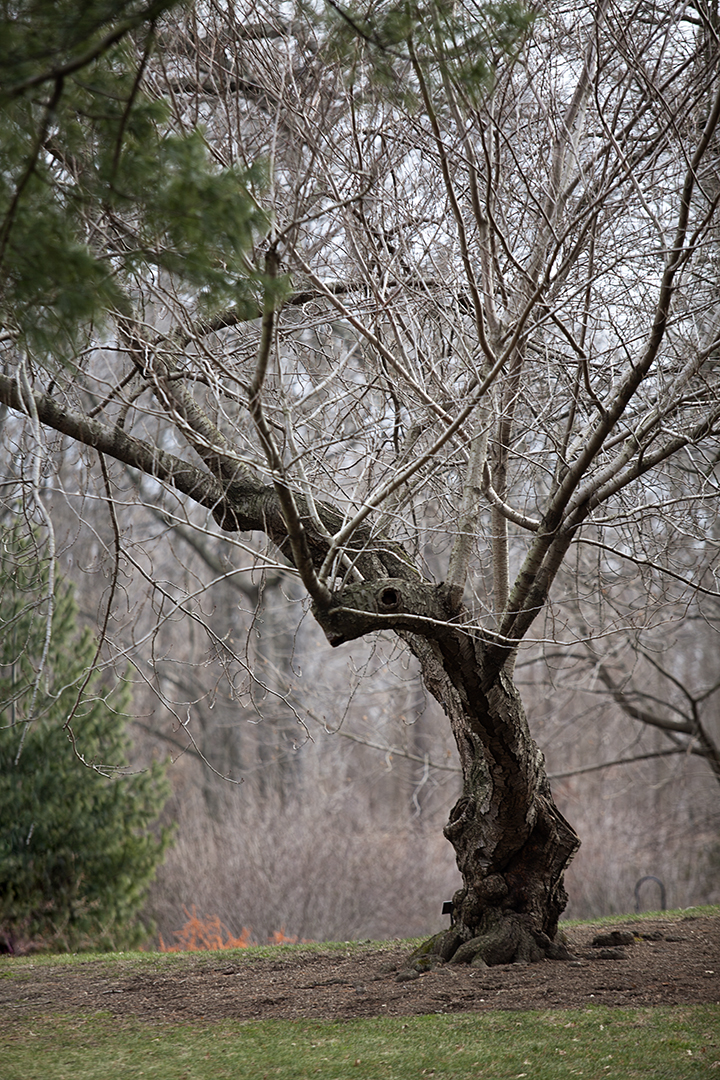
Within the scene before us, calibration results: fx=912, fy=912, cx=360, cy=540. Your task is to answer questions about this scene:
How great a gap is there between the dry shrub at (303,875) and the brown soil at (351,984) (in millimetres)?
5545

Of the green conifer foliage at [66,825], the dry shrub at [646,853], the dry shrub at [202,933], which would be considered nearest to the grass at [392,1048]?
the green conifer foliage at [66,825]

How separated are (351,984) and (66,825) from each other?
16.7ft

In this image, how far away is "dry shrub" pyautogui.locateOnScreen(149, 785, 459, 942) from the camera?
11.7 m

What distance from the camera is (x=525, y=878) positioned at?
5152 millimetres

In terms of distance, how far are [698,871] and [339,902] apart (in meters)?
5.76

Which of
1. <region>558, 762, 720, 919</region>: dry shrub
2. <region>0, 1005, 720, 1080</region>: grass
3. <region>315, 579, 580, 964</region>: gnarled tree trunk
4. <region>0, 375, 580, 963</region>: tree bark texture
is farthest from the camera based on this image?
<region>558, 762, 720, 919</region>: dry shrub

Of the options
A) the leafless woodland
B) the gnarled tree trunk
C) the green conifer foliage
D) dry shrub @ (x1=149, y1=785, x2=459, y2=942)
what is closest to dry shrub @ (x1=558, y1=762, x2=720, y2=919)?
dry shrub @ (x1=149, y1=785, x2=459, y2=942)

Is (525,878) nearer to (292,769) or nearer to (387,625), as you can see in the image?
(387,625)

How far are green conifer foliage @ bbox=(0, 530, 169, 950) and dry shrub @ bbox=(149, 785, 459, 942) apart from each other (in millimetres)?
2407

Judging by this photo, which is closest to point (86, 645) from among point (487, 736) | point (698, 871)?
point (487, 736)

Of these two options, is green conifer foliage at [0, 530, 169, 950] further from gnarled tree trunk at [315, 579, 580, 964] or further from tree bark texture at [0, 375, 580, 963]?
gnarled tree trunk at [315, 579, 580, 964]

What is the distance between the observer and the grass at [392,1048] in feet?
10.8

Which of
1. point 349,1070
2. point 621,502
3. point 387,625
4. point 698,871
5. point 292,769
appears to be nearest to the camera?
point 349,1070

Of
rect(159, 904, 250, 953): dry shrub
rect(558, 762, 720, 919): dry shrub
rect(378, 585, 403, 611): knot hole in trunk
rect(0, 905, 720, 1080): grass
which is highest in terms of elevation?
rect(378, 585, 403, 611): knot hole in trunk
